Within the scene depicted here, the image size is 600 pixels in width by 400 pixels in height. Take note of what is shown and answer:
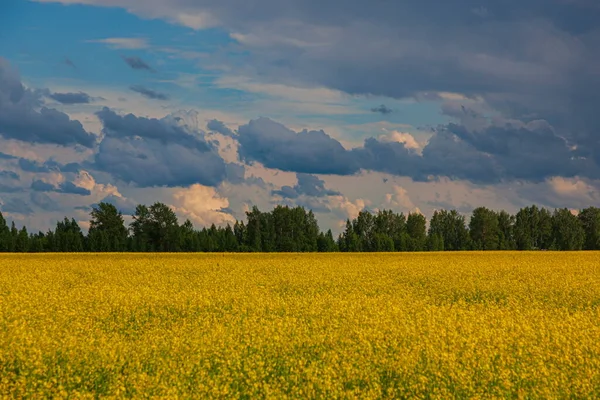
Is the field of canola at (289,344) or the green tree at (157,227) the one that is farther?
the green tree at (157,227)

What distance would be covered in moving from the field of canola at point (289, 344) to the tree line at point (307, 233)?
7366 centimetres

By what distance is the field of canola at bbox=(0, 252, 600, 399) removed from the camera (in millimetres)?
13094

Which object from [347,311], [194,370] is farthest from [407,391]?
[347,311]

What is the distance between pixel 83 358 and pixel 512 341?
37.0ft

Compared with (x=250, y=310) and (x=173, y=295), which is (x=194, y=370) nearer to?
(x=250, y=310)

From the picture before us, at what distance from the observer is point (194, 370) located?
14047 mm

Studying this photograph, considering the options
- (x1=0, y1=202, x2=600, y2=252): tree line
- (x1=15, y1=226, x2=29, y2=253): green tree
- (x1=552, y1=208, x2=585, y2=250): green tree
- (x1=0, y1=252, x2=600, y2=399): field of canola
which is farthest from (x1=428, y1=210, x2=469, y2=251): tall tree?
(x1=0, y1=252, x2=600, y2=399): field of canola

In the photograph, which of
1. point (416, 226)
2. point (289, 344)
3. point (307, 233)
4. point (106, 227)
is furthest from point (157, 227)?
point (289, 344)

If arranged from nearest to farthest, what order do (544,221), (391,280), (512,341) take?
(512,341) < (391,280) < (544,221)

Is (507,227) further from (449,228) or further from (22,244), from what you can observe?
(22,244)

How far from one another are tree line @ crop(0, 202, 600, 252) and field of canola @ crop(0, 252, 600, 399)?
73657 millimetres

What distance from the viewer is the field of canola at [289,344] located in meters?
13.1

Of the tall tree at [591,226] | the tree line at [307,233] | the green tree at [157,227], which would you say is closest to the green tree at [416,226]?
the tree line at [307,233]

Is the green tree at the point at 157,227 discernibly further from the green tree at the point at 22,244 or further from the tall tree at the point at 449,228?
the tall tree at the point at 449,228
